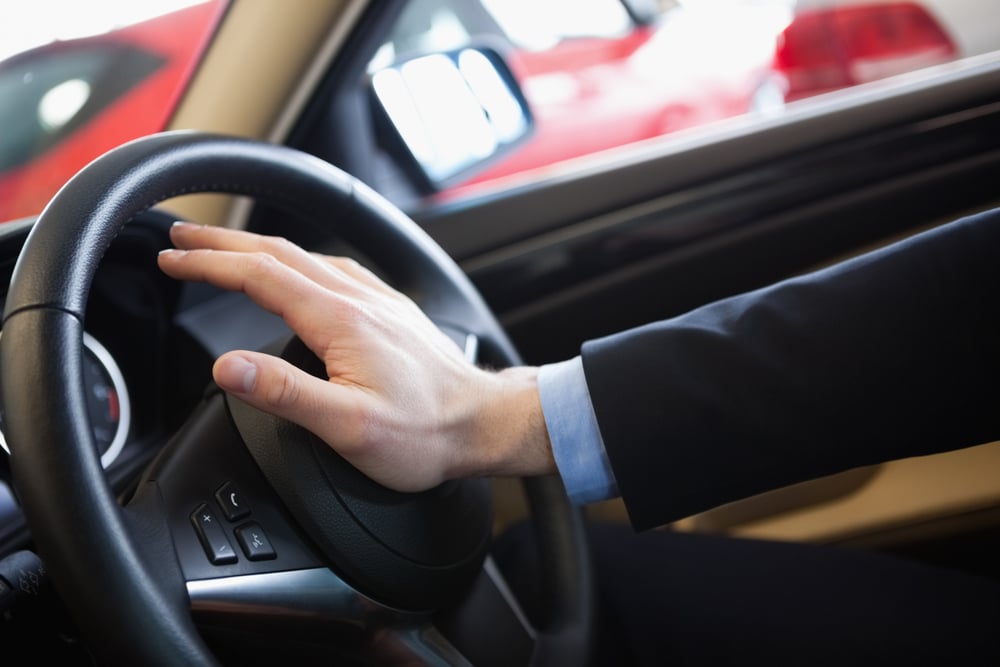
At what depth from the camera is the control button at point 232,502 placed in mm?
708

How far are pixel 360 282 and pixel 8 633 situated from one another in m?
0.37

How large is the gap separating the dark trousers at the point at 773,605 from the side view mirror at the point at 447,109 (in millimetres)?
619

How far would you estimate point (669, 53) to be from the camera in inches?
90.2

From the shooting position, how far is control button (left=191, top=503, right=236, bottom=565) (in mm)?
680

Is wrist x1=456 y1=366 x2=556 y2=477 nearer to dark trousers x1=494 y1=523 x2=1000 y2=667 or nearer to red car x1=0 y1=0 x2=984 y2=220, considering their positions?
dark trousers x1=494 y1=523 x2=1000 y2=667

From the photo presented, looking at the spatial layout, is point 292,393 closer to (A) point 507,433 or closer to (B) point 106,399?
(A) point 507,433

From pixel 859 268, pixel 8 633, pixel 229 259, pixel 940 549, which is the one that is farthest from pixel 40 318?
pixel 940 549

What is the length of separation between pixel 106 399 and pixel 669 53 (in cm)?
173

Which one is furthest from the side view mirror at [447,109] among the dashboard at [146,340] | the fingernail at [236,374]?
the fingernail at [236,374]

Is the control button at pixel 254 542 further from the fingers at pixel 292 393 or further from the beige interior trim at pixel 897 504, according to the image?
the beige interior trim at pixel 897 504

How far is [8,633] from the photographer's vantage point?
71 centimetres

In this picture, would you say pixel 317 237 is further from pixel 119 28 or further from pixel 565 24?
pixel 565 24

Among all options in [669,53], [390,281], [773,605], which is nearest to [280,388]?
[390,281]

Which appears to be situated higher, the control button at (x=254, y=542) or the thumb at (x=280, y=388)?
the thumb at (x=280, y=388)
